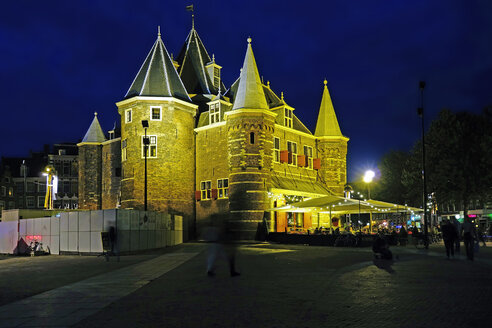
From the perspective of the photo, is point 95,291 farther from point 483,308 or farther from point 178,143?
point 178,143

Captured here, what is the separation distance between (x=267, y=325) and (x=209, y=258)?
21.2 feet

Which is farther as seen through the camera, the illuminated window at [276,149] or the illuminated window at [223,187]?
the illuminated window at [276,149]

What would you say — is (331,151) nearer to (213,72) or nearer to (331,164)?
(331,164)

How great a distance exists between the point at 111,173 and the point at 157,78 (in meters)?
12.9

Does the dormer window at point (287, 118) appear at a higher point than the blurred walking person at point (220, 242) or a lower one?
higher

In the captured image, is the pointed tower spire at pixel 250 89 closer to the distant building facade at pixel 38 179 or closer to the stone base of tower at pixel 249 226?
the stone base of tower at pixel 249 226

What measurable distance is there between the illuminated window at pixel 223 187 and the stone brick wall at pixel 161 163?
9.95 ft

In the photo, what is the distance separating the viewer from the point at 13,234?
99.9 feet

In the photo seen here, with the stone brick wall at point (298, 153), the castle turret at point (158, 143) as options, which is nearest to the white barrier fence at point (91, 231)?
the castle turret at point (158, 143)

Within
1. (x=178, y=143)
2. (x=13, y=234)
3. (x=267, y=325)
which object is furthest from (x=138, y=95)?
(x=267, y=325)

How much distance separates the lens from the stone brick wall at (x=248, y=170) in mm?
35812

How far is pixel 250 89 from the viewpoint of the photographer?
37438mm

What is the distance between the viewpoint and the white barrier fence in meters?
23.6

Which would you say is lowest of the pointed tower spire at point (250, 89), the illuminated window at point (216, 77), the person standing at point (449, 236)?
the person standing at point (449, 236)
